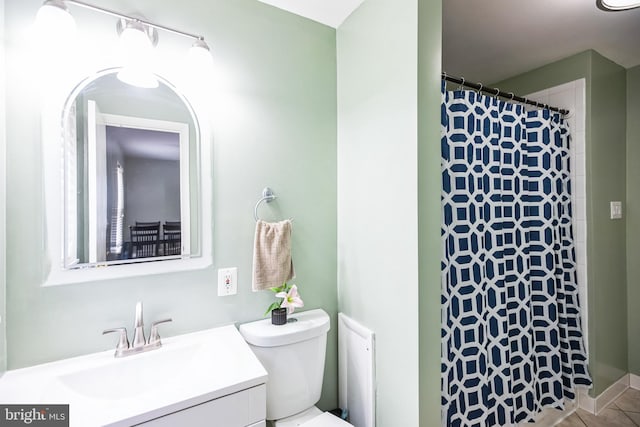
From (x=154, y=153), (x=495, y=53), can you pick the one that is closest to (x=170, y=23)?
(x=154, y=153)

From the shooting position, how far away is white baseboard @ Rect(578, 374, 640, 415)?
6.50ft

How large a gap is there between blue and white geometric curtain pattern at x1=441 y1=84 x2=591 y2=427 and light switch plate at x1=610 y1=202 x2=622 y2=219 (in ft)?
1.45

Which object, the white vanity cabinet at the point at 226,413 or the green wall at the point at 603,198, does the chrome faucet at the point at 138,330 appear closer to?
the white vanity cabinet at the point at 226,413

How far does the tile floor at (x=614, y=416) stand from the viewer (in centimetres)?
189

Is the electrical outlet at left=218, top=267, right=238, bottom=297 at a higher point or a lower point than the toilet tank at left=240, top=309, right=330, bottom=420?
higher

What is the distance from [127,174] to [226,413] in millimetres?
982

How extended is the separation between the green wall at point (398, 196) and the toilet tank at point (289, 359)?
292mm

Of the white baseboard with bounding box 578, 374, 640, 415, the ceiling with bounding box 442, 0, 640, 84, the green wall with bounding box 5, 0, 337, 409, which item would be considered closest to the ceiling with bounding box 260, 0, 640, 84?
the ceiling with bounding box 442, 0, 640, 84

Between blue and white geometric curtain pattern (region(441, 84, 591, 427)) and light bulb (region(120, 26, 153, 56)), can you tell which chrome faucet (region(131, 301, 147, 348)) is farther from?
blue and white geometric curtain pattern (region(441, 84, 591, 427))

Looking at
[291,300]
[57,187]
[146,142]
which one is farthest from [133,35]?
[291,300]

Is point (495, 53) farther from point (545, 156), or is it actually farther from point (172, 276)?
point (172, 276)

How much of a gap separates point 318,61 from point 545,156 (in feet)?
5.21

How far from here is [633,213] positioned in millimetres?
2199

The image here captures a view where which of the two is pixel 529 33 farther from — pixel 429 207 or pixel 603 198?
pixel 429 207
